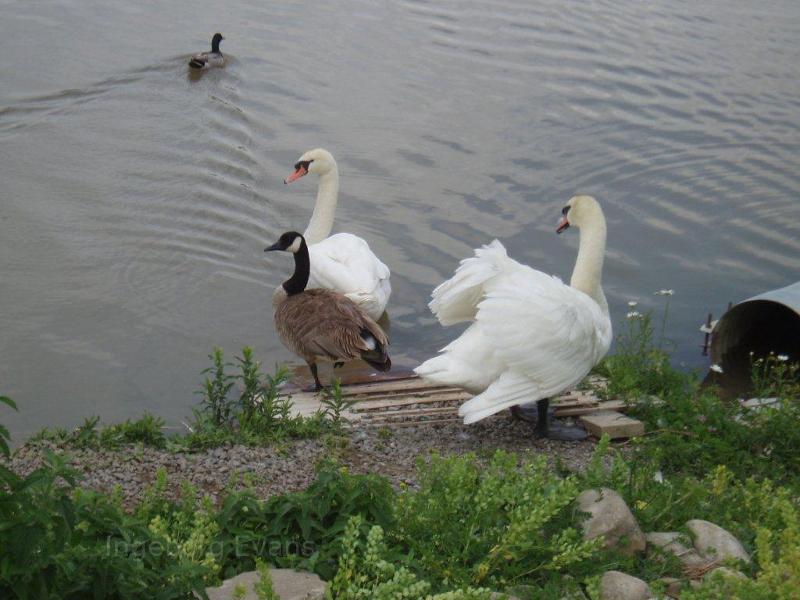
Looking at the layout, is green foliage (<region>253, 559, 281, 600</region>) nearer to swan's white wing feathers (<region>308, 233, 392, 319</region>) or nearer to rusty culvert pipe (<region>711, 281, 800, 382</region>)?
swan's white wing feathers (<region>308, 233, 392, 319</region>)

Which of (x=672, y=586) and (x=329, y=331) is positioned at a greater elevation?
(x=672, y=586)

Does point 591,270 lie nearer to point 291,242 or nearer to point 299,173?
point 291,242

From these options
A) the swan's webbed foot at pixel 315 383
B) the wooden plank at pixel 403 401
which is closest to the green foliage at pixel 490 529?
the wooden plank at pixel 403 401

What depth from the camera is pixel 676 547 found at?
4480mm

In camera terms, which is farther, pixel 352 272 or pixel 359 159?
pixel 359 159

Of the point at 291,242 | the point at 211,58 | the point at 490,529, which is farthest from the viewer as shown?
the point at 211,58

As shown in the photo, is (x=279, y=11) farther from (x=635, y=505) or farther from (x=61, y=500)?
(x=61, y=500)

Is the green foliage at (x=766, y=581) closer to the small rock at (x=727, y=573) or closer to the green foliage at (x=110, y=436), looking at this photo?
the small rock at (x=727, y=573)

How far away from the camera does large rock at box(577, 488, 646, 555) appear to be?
429cm

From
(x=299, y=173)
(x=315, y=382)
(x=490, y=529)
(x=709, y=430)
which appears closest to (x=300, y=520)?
(x=490, y=529)

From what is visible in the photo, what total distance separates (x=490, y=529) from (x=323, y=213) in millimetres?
6889

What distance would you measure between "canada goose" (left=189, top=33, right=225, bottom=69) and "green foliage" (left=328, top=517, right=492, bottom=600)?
1256cm

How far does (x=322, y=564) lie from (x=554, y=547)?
84 cm

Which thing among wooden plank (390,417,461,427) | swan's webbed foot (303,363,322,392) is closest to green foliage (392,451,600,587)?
wooden plank (390,417,461,427)
